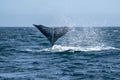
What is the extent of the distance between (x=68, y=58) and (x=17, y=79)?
37.9 feet

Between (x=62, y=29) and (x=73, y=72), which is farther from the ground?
(x=62, y=29)

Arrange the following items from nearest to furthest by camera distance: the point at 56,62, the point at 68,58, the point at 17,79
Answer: the point at 17,79
the point at 56,62
the point at 68,58

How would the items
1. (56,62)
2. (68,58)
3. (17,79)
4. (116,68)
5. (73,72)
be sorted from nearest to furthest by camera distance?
(17,79)
(73,72)
(116,68)
(56,62)
(68,58)

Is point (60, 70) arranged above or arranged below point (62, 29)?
below

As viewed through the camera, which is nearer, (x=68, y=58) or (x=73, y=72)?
(x=73, y=72)

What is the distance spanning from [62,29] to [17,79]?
1729cm

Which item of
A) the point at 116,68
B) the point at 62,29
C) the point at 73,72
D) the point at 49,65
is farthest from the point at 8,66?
the point at 62,29

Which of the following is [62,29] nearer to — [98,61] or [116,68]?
[98,61]

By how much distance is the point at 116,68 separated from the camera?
2719 cm

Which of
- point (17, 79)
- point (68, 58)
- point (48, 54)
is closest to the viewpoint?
point (17, 79)

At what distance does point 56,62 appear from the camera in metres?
30.7

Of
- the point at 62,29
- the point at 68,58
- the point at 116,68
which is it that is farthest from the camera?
the point at 62,29

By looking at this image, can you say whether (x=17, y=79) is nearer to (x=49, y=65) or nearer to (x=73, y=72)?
(x=73, y=72)

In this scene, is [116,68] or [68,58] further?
[68,58]
